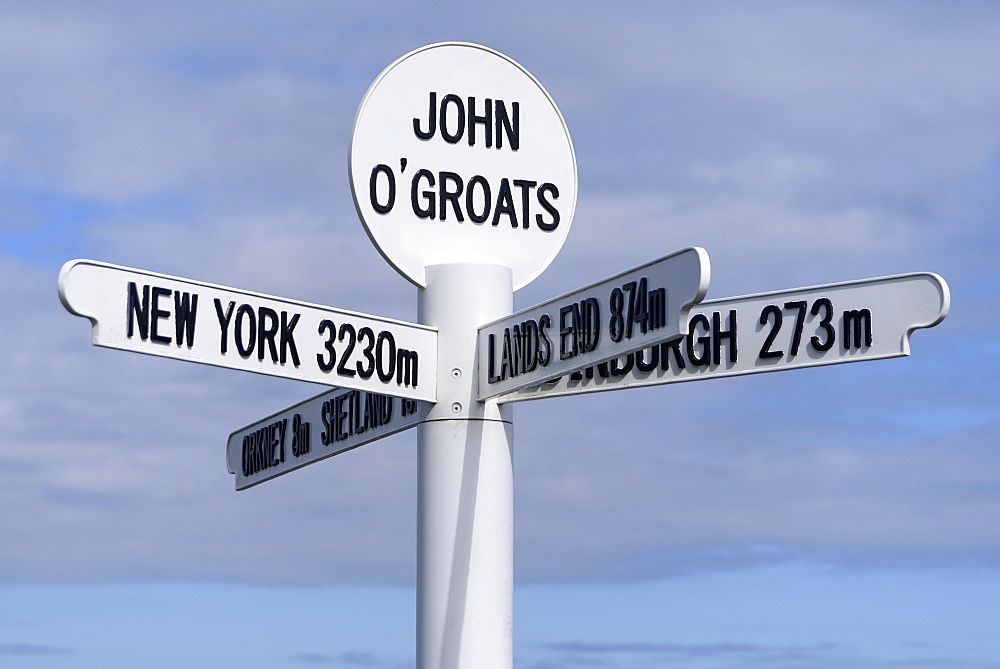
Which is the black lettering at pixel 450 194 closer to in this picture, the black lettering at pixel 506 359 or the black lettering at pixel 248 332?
the black lettering at pixel 506 359

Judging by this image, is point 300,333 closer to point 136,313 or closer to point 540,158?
point 136,313

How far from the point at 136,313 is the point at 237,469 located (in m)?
2.36

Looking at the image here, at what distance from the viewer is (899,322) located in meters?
4.77

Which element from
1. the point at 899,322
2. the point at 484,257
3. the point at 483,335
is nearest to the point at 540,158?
the point at 484,257

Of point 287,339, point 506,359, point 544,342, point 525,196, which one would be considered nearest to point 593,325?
point 544,342

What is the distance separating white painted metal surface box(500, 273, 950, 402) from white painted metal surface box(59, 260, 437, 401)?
2.23 ft

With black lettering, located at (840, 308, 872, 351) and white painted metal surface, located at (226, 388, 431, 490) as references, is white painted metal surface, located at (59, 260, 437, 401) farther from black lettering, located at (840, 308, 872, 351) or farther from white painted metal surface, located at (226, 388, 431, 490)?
black lettering, located at (840, 308, 872, 351)

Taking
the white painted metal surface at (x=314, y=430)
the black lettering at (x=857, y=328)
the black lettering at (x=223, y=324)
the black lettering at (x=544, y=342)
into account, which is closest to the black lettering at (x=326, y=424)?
the white painted metal surface at (x=314, y=430)

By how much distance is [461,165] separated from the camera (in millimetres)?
5918

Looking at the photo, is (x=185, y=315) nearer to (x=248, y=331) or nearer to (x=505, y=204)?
(x=248, y=331)

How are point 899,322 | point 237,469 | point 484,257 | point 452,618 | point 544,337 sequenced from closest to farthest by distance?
point 899,322, point 544,337, point 452,618, point 484,257, point 237,469

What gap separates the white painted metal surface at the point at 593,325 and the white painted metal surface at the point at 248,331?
0.30 meters

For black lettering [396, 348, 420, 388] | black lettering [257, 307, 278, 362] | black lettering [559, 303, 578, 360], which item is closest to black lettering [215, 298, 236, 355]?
black lettering [257, 307, 278, 362]

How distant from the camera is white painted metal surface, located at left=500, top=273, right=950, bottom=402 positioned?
4.77 metres
